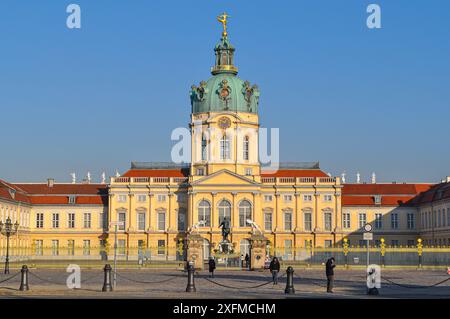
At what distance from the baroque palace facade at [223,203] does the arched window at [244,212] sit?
0.38 feet

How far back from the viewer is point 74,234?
104m

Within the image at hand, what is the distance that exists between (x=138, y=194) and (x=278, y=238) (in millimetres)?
17274

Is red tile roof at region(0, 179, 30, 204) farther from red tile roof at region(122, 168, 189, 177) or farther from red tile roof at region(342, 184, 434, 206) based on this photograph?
red tile roof at region(342, 184, 434, 206)

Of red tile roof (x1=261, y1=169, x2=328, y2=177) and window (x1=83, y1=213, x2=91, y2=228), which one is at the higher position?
red tile roof (x1=261, y1=169, x2=328, y2=177)

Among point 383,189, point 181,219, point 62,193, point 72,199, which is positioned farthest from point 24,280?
point 383,189

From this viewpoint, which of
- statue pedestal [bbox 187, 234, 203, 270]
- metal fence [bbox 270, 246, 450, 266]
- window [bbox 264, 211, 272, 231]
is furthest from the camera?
window [bbox 264, 211, 272, 231]

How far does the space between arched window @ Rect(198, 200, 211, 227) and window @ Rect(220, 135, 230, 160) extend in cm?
585

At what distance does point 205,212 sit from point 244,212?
176 inches

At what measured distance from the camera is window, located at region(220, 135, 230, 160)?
328 feet

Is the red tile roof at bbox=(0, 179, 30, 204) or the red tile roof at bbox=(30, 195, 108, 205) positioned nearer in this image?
the red tile roof at bbox=(0, 179, 30, 204)

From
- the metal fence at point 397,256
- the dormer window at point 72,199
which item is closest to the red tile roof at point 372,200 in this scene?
the metal fence at point 397,256

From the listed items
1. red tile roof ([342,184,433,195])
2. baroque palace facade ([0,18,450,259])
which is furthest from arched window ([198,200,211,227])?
red tile roof ([342,184,433,195])

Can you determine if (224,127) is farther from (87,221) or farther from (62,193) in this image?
(62,193)
